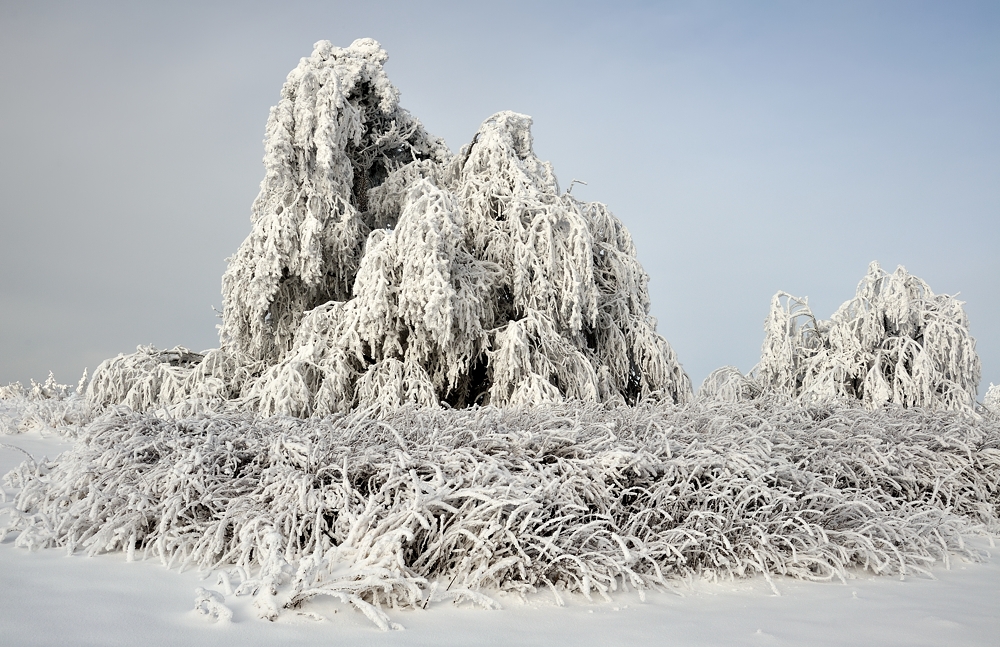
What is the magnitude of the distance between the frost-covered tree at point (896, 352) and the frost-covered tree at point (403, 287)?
112 inches

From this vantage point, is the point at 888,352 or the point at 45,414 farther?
the point at 888,352

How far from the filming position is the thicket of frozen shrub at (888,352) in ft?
29.9

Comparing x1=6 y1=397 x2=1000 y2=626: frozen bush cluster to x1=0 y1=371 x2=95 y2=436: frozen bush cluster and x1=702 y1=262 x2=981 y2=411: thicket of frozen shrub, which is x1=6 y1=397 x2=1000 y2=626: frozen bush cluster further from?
A: x1=702 y1=262 x2=981 y2=411: thicket of frozen shrub

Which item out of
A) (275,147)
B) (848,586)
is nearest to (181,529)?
(848,586)

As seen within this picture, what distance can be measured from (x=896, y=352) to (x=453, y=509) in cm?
898

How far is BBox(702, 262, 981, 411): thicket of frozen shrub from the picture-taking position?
9117mm

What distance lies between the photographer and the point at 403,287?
6527mm

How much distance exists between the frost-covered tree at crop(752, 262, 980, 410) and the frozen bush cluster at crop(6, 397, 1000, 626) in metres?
6.15

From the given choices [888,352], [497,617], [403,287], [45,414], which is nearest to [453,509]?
[497,617]

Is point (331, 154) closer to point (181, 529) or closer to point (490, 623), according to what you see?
point (181, 529)

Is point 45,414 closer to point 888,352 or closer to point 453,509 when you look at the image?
point 453,509

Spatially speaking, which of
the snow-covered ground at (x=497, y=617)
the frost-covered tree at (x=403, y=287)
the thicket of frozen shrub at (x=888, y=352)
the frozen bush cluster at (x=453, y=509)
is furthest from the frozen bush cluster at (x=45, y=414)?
the thicket of frozen shrub at (x=888, y=352)

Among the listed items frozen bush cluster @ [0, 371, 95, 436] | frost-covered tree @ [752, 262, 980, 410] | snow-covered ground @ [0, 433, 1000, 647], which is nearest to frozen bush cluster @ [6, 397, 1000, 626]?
snow-covered ground @ [0, 433, 1000, 647]

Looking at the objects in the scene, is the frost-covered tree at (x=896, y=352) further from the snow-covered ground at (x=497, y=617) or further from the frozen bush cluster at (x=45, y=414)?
the frozen bush cluster at (x=45, y=414)
